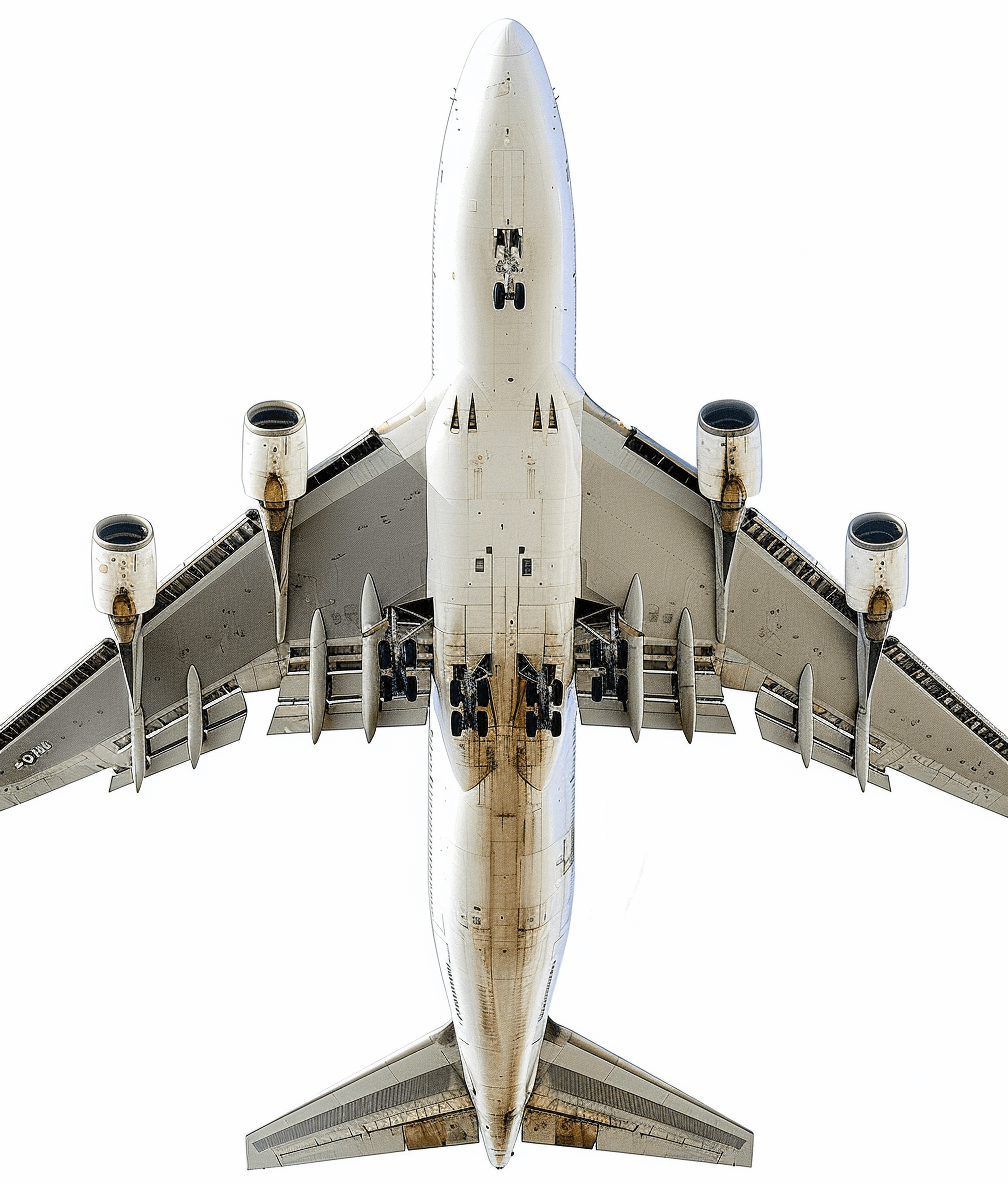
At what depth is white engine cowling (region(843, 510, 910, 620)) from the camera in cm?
3756

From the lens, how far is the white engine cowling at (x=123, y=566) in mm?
37000

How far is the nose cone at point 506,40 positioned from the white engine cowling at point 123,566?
8.13m

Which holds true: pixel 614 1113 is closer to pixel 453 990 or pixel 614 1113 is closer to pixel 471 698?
pixel 453 990

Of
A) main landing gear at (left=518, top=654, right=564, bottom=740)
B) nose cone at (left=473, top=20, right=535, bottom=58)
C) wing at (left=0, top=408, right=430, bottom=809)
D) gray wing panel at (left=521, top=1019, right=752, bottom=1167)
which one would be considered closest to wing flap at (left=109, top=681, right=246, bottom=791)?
wing at (left=0, top=408, right=430, bottom=809)

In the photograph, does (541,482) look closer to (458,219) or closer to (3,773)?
(458,219)

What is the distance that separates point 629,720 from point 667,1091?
7.09m

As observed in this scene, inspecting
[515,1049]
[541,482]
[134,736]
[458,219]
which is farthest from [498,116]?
[515,1049]

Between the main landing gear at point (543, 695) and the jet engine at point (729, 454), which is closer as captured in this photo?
the main landing gear at point (543, 695)

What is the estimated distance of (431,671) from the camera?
37469mm

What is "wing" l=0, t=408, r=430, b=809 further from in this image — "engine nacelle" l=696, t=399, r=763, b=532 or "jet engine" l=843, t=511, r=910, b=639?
"jet engine" l=843, t=511, r=910, b=639

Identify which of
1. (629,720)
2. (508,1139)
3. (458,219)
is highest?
(458,219)

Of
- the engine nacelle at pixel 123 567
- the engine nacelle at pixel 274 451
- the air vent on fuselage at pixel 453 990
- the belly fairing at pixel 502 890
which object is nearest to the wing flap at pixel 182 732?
the engine nacelle at pixel 123 567

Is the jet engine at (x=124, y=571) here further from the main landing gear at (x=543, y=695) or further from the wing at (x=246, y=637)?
the main landing gear at (x=543, y=695)

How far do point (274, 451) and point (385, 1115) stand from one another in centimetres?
1096
